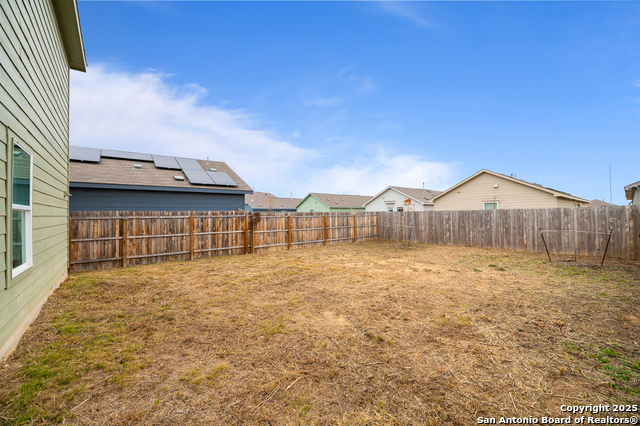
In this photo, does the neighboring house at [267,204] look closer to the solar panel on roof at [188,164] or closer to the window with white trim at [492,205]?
the solar panel on roof at [188,164]

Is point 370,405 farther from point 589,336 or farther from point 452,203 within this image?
point 452,203

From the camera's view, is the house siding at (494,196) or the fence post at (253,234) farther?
the house siding at (494,196)

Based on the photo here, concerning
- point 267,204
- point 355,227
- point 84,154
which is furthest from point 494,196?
point 267,204

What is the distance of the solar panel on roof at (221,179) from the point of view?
45.7ft

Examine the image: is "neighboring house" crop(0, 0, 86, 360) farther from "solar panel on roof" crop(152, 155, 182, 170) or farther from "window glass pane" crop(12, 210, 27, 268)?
"solar panel on roof" crop(152, 155, 182, 170)

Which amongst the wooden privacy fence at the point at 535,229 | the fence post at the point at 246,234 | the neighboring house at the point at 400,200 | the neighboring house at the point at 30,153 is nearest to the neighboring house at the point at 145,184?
the fence post at the point at 246,234

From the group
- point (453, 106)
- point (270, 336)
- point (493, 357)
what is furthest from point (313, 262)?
point (453, 106)

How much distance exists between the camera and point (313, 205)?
3641 centimetres

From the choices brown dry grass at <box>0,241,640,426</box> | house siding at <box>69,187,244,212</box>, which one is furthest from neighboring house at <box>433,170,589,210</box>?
house siding at <box>69,187,244,212</box>

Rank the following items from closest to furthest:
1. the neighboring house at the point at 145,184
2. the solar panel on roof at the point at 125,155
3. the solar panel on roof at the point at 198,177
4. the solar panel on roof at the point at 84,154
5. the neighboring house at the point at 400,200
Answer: the neighboring house at the point at 145,184
the solar panel on roof at the point at 84,154
the solar panel on roof at the point at 198,177
the solar panel on roof at the point at 125,155
the neighboring house at the point at 400,200

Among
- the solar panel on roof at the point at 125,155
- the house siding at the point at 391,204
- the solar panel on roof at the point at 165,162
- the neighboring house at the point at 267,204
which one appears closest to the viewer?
the solar panel on roof at the point at 125,155

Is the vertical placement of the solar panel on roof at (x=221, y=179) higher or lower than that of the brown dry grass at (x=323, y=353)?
higher

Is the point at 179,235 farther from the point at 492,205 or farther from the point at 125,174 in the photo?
the point at 492,205

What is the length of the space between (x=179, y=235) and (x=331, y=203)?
25.8m
